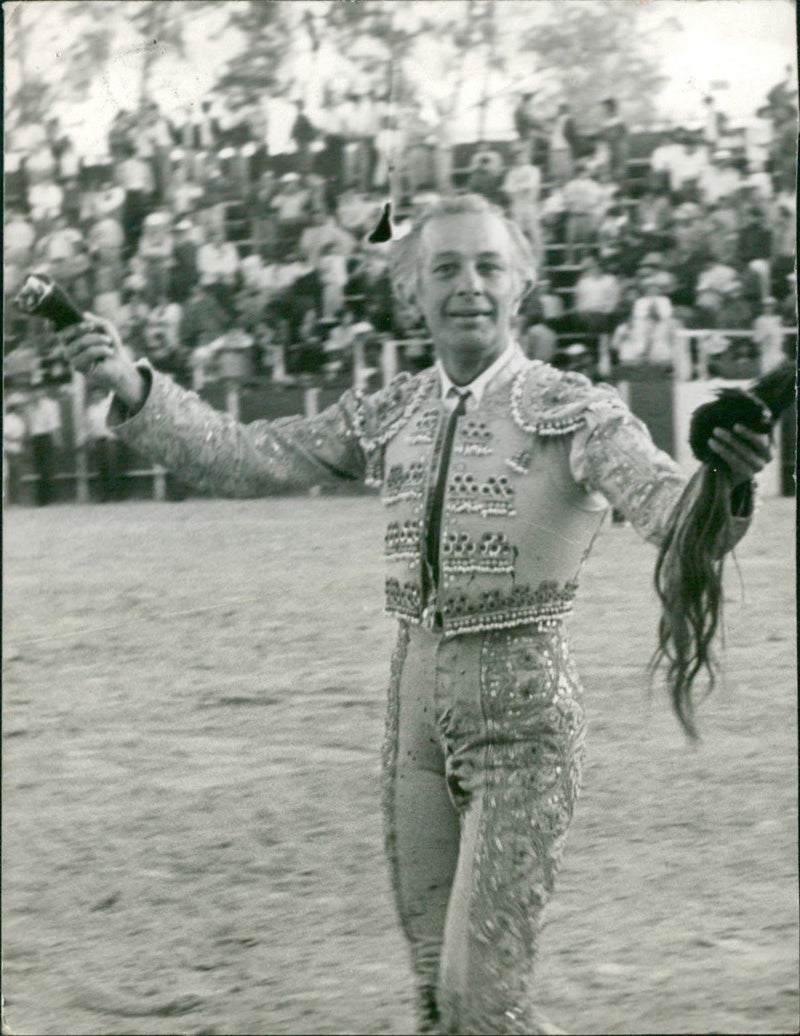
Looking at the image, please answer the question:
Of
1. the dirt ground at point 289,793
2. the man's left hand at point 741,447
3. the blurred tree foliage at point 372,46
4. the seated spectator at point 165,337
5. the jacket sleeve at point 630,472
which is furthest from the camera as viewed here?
the seated spectator at point 165,337

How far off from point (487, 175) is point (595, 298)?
1.29 feet

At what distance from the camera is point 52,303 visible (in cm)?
349

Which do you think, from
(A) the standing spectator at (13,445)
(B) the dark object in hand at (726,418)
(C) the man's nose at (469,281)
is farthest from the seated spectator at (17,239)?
(B) the dark object in hand at (726,418)

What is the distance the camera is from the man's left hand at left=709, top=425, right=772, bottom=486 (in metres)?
2.90

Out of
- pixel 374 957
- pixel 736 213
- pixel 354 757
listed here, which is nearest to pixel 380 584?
pixel 354 757

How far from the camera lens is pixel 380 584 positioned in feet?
11.5

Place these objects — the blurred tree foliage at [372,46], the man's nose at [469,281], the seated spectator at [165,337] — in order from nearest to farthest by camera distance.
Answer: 1. the man's nose at [469,281]
2. the blurred tree foliage at [372,46]
3. the seated spectator at [165,337]

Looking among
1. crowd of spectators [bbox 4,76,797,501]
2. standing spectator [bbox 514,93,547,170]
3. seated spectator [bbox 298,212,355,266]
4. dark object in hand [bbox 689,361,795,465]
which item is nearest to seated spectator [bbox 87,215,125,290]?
crowd of spectators [bbox 4,76,797,501]

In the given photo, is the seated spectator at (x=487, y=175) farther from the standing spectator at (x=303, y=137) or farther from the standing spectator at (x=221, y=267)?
the standing spectator at (x=221, y=267)

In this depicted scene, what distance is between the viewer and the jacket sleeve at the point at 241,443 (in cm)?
345

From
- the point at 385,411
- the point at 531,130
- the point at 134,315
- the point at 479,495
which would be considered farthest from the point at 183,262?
the point at 479,495

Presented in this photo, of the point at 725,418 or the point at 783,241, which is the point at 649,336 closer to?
the point at 783,241

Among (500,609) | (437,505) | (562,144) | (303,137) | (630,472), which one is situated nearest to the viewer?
(630,472)

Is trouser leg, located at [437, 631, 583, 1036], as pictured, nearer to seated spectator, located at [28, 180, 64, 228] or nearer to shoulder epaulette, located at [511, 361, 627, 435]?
shoulder epaulette, located at [511, 361, 627, 435]
